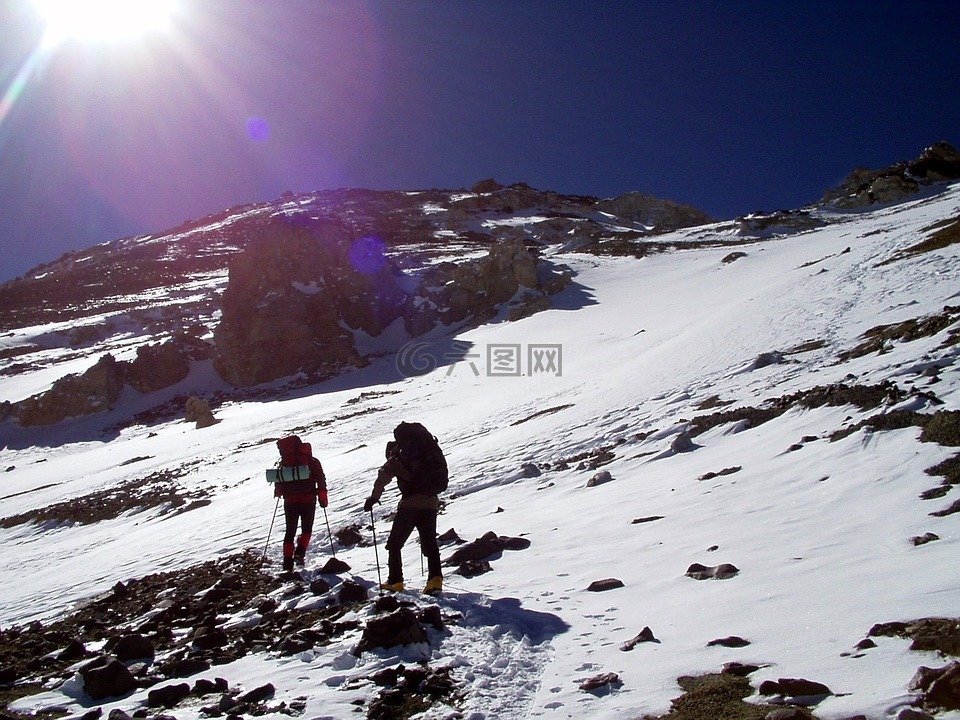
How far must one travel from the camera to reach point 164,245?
409ft

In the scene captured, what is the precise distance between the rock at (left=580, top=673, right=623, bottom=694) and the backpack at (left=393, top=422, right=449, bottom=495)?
3.16 meters

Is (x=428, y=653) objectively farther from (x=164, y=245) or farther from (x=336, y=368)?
(x=164, y=245)

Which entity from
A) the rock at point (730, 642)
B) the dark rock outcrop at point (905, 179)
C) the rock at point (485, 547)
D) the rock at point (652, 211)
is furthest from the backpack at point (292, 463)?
the rock at point (652, 211)

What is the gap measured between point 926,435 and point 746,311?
1469 cm

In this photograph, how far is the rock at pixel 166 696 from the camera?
438 centimetres

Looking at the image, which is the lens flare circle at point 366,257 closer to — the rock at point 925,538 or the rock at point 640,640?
the rock at point 640,640

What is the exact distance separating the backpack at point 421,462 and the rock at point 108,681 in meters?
3.01

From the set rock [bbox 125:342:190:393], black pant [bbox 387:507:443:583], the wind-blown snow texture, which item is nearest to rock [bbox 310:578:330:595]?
black pant [bbox 387:507:443:583]

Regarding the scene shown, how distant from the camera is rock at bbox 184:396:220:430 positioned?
33344 mm

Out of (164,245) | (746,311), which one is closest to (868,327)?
(746,311)

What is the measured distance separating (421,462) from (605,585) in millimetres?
2355

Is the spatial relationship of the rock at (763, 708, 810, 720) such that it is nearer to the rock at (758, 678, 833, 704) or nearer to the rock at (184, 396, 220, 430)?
the rock at (758, 678, 833, 704)

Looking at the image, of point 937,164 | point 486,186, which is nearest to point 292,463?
point 937,164

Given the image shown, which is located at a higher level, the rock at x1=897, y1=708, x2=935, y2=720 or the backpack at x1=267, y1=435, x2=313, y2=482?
the backpack at x1=267, y1=435, x2=313, y2=482
